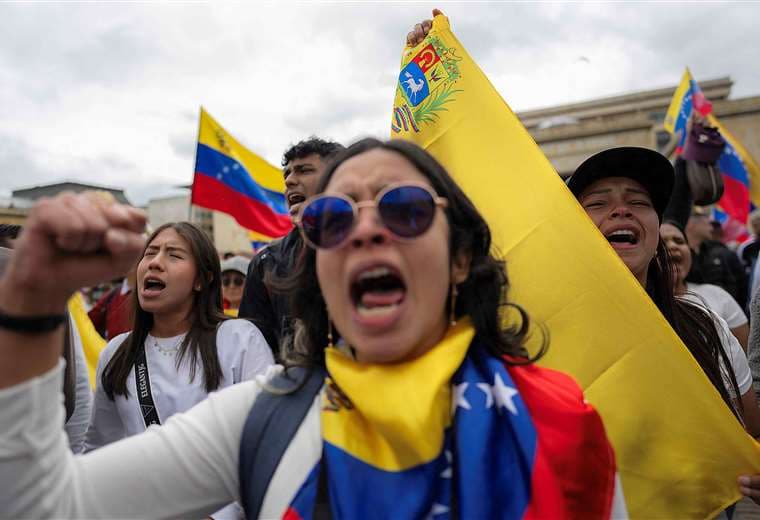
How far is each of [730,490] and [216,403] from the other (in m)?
1.60

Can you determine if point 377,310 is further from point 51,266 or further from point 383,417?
point 51,266

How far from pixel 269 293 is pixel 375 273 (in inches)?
73.5

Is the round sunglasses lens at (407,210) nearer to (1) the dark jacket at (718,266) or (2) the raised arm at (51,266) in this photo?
(2) the raised arm at (51,266)

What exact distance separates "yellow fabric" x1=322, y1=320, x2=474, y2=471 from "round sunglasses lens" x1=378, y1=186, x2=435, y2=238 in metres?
0.27

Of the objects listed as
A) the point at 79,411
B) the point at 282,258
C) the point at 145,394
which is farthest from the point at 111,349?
the point at 282,258

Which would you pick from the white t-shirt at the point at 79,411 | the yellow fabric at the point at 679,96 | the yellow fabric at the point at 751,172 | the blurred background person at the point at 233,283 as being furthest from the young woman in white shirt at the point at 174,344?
the yellow fabric at the point at 751,172

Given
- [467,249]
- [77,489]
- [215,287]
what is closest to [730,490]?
[467,249]

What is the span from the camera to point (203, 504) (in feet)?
4.25

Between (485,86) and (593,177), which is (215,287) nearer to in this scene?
(485,86)

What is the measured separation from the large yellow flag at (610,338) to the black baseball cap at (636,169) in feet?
1.49

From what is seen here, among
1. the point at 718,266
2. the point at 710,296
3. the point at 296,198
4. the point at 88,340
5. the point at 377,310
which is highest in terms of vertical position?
the point at 88,340

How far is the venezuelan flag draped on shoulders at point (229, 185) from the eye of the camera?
7.13m

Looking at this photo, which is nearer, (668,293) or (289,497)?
(289,497)

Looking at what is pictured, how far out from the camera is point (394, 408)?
3.95ft
